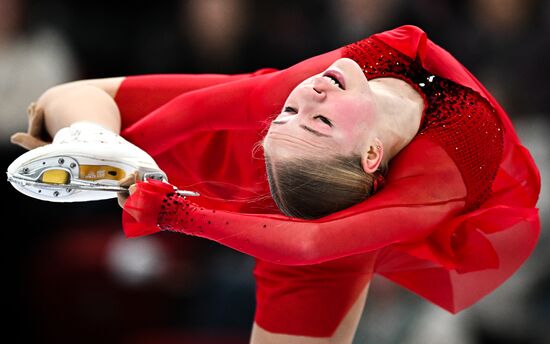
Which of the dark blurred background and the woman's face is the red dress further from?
the dark blurred background

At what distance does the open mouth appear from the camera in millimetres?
2062

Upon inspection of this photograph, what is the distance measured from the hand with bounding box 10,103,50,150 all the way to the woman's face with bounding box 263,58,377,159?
79 centimetres

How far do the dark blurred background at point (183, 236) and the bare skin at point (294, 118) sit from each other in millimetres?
1158

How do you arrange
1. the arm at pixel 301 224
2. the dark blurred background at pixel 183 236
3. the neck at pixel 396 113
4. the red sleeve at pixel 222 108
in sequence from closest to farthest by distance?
the arm at pixel 301 224, the neck at pixel 396 113, the red sleeve at pixel 222 108, the dark blurred background at pixel 183 236

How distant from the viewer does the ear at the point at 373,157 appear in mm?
2043

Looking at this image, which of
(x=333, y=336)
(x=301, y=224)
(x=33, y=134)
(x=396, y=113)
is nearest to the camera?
(x=301, y=224)

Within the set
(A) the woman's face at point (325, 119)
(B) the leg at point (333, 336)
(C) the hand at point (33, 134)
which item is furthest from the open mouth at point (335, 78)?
(C) the hand at point (33, 134)

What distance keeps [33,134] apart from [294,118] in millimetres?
894

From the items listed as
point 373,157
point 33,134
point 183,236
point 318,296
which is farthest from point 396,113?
point 183,236

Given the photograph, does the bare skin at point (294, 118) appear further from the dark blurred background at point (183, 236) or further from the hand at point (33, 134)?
the dark blurred background at point (183, 236)

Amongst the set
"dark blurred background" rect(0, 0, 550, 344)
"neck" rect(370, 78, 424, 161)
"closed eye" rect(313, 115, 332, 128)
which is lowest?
"dark blurred background" rect(0, 0, 550, 344)

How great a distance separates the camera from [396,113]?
213cm

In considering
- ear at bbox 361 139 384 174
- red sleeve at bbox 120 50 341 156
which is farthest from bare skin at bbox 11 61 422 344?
red sleeve at bbox 120 50 341 156

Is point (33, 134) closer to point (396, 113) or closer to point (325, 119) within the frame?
point (325, 119)
